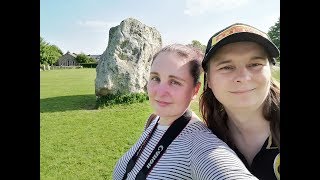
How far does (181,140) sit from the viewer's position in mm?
1761

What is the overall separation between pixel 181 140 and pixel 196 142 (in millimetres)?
145

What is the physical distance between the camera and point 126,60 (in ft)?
34.4

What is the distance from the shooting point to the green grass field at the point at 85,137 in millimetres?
5445

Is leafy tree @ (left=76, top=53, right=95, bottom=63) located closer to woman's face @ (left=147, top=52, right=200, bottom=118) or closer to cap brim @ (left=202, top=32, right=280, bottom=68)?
woman's face @ (left=147, top=52, right=200, bottom=118)

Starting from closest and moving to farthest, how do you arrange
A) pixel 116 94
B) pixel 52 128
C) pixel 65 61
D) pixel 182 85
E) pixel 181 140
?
pixel 181 140 < pixel 182 85 < pixel 52 128 < pixel 116 94 < pixel 65 61

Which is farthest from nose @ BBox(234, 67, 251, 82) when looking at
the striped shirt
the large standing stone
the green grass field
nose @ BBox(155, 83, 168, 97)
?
the large standing stone

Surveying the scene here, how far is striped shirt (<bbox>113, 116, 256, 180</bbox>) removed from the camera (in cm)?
137

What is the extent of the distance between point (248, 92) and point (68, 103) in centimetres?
992

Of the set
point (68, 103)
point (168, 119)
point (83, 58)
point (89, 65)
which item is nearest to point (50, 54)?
point (83, 58)

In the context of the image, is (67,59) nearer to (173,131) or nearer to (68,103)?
(68,103)
